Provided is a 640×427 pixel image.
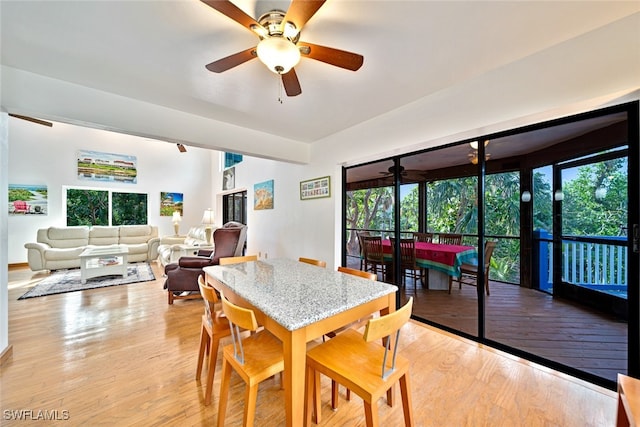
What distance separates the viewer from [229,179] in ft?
22.5

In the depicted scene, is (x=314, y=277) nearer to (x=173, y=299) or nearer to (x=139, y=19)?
(x=139, y=19)

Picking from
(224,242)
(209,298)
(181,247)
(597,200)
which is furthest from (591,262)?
(181,247)

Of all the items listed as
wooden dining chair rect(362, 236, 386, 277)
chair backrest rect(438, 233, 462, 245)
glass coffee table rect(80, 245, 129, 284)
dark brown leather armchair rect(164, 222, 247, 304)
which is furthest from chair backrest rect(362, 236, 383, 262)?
glass coffee table rect(80, 245, 129, 284)

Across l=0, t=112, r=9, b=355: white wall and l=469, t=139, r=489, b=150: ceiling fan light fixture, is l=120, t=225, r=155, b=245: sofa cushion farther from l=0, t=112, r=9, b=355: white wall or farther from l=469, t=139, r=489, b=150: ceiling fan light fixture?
l=469, t=139, r=489, b=150: ceiling fan light fixture

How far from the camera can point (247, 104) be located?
8.61 ft

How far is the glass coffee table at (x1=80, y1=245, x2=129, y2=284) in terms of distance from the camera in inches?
155

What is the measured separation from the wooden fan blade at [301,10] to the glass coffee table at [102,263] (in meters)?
4.92

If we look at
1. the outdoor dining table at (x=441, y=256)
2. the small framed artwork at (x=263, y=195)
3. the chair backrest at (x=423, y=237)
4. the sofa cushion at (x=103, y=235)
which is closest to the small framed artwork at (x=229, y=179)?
the small framed artwork at (x=263, y=195)

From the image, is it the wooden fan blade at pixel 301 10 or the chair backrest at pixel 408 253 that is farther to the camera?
the chair backrest at pixel 408 253

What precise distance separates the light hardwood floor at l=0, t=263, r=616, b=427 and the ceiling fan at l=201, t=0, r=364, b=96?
2.17 meters

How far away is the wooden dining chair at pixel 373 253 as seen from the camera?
3.29 metres

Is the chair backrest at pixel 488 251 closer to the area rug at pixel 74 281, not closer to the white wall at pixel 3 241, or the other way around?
the white wall at pixel 3 241

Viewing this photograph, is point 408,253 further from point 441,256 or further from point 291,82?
point 291,82

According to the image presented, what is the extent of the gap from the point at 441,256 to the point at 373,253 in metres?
0.88
